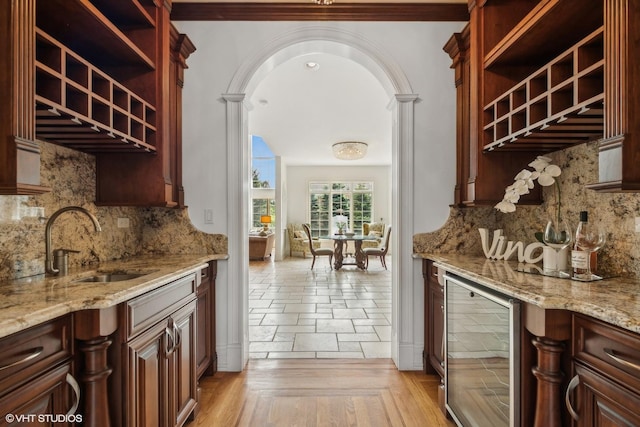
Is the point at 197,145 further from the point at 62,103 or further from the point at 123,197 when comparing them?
the point at 62,103

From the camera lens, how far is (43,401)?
1.04 metres

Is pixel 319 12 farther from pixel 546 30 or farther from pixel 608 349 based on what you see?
pixel 608 349

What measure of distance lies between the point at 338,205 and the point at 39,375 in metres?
10.1

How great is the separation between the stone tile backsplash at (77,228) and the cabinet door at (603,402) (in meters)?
2.29

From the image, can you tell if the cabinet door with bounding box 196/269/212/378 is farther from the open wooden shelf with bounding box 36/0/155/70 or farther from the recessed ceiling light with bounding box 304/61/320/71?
the recessed ceiling light with bounding box 304/61/320/71

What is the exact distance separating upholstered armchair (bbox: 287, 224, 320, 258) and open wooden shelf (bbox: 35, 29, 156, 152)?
7.68 m

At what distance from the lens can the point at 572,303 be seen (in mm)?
1146

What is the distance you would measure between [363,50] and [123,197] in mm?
2125

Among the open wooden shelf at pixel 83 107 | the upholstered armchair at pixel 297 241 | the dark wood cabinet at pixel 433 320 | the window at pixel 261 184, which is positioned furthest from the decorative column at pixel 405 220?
Result: the window at pixel 261 184

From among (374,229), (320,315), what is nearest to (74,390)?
(320,315)

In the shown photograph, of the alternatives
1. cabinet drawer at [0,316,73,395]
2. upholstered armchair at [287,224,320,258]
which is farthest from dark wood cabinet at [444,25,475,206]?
upholstered armchair at [287,224,320,258]

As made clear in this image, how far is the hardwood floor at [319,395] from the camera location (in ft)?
6.64

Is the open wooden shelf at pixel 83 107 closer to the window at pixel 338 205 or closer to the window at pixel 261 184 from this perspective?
the window at pixel 261 184

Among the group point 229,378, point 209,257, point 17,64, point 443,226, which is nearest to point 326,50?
point 443,226
